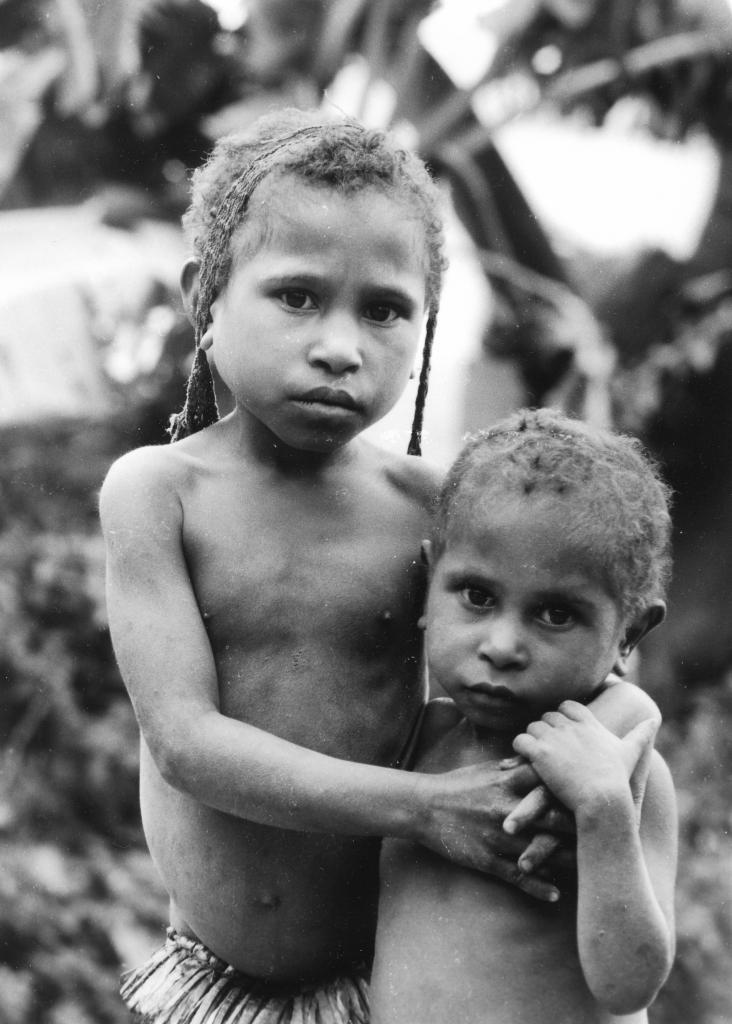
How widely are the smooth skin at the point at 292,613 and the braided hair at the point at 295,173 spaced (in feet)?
0.08

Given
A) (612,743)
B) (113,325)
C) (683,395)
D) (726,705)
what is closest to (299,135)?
(612,743)

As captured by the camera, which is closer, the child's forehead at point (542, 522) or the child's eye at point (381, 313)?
the child's forehead at point (542, 522)

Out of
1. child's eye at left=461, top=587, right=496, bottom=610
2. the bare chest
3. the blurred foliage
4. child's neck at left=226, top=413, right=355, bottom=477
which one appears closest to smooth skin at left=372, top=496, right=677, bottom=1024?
child's eye at left=461, top=587, right=496, bottom=610

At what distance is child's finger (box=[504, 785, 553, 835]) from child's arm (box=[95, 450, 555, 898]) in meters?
0.03

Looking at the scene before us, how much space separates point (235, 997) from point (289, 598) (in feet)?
1.80

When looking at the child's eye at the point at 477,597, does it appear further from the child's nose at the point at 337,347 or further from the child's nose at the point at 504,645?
the child's nose at the point at 337,347

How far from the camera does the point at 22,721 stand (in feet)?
12.7

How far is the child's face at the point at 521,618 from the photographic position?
1.35 m

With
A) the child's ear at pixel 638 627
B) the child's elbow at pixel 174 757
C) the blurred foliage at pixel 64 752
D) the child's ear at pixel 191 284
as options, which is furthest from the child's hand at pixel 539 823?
the blurred foliage at pixel 64 752

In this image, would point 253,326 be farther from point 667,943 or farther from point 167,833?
point 667,943

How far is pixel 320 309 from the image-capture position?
143 cm

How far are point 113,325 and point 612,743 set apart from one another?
2.84 metres

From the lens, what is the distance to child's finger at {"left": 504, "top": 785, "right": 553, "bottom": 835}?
129 centimetres

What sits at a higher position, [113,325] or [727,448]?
[113,325]
